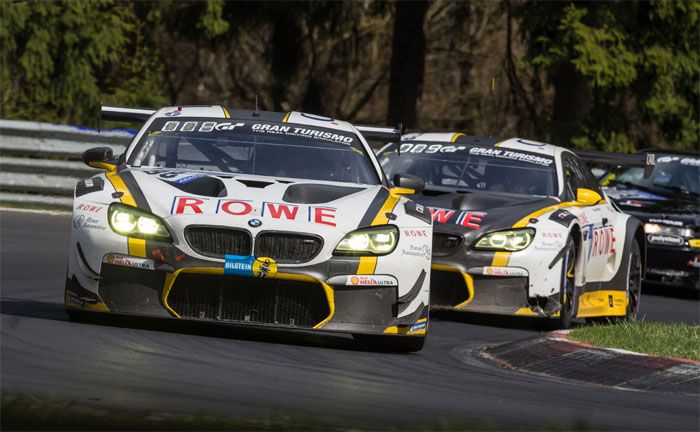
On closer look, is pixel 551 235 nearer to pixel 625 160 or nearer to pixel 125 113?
pixel 625 160

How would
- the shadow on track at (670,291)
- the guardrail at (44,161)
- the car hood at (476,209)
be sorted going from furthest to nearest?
1. the guardrail at (44,161)
2. the shadow on track at (670,291)
3. the car hood at (476,209)

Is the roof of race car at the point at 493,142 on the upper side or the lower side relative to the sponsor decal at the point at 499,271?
upper

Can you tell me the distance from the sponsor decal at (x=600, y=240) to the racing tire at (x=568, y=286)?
1.08 ft

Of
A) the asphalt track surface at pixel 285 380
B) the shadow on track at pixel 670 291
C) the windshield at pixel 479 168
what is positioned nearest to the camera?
the asphalt track surface at pixel 285 380

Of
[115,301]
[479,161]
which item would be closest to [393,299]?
[115,301]

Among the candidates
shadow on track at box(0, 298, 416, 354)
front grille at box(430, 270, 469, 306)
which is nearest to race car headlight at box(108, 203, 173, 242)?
shadow on track at box(0, 298, 416, 354)

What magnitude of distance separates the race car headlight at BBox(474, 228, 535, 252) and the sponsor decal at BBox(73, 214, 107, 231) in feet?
11.0

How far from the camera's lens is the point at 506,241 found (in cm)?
1109

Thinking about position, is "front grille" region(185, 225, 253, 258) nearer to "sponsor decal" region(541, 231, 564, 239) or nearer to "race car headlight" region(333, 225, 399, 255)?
"race car headlight" region(333, 225, 399, 255)

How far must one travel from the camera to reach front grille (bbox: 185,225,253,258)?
8398 millimetres

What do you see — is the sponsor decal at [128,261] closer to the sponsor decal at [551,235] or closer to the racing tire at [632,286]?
the sponsor decal at [551,235]

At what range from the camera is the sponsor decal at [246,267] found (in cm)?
833

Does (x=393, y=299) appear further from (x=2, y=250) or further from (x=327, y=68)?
(x=327, y=68)

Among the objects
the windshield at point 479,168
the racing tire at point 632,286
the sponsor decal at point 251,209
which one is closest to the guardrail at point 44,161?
the windshield at point 479,168
